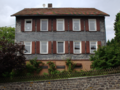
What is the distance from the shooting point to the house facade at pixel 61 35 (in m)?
17.8

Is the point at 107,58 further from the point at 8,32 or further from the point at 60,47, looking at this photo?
the point at 8,32

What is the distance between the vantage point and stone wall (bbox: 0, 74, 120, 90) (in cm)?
1121

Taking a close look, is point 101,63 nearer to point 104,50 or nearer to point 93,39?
point 104,50

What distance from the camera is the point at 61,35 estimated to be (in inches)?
715

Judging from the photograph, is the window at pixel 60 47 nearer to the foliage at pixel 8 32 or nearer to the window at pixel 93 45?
the window at pixel 93 45

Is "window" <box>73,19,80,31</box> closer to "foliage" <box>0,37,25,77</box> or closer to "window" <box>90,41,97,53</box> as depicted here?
"window" <box>90,41,97,53</box>

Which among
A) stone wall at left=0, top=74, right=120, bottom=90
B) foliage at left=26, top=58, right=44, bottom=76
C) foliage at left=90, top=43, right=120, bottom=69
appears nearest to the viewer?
stone wall at left=0, top=74, right=120, bottom=90

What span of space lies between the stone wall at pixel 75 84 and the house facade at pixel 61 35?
608cm

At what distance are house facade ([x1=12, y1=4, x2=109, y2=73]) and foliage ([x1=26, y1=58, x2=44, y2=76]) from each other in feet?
2.06

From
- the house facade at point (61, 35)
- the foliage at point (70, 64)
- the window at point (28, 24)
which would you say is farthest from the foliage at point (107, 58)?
the window at point (28, 24)

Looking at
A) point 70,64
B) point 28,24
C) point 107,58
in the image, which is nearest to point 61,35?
point 70,64

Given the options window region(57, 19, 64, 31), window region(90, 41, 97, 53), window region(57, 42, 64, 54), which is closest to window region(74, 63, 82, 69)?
window region(57, 42, 64, 54)

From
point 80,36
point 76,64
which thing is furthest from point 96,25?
point 76,64

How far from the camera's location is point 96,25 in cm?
1845
